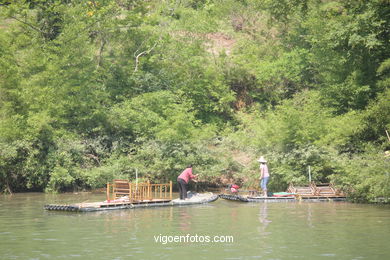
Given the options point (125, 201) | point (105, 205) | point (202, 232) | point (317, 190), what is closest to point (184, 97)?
point (317, 190)

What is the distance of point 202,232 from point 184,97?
77.9 ft

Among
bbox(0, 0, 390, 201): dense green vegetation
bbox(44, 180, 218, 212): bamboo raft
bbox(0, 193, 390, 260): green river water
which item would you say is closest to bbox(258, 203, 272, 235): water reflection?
bbox(0, 193, 390, 260): green river water

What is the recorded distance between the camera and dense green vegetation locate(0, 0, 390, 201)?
105 feet

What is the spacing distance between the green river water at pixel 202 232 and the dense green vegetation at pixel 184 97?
477cm

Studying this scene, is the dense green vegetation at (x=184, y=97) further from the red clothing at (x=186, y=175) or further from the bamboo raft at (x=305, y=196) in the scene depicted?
the red clothing at (x=186, y=175)

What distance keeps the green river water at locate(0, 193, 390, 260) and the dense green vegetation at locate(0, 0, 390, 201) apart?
477 centimetres

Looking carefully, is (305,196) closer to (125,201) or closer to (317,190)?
(317,190)

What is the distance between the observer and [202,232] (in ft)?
63.8

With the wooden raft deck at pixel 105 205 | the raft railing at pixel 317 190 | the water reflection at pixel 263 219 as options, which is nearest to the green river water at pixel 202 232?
the water reflection at pixel 263 219

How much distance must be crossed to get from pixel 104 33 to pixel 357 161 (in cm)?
2223

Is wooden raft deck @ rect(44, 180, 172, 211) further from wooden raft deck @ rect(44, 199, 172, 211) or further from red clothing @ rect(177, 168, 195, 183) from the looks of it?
red clothing @ rect(177, 168, 195, 183)

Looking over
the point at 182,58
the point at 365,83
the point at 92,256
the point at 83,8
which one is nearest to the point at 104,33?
the point at 83,8

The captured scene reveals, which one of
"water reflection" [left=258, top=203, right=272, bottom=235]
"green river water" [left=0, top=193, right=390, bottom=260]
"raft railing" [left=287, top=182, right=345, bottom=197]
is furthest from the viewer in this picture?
"raft railing" [left=287, top=182, right=345, bottom=197]

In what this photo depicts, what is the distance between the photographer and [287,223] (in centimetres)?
2144
